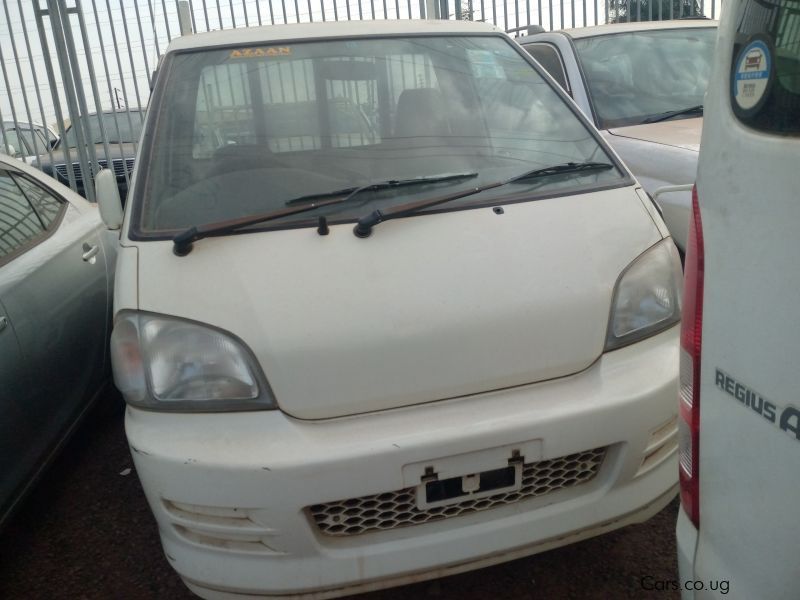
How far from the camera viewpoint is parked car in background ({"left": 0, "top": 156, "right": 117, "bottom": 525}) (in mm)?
2701

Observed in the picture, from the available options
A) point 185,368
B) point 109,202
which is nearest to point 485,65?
point 109,202

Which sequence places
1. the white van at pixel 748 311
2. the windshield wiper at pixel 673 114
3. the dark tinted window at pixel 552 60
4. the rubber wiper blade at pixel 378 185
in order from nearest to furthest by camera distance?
the white van at pixel 748 311
the rubber wiper blade at pixel 378 185
the windshield wiper at pixel 673 114
the dark tinted window at pixel 552 60

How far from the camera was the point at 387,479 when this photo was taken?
1887 millimetres

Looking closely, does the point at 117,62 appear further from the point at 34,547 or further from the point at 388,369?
the point at 388,369

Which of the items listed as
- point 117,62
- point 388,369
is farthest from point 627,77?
point 117,62

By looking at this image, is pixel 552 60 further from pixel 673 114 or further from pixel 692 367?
pixel 692 367

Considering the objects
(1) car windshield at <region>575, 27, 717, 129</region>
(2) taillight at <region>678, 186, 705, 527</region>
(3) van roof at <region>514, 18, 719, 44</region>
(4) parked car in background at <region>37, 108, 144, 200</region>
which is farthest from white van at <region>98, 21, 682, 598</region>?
(4) parked car in background at <region>37, 108, 144, 200</region>

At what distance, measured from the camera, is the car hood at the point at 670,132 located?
3.92 m

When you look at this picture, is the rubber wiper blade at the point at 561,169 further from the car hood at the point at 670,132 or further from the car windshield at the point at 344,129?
the car hood at the point at 670,132

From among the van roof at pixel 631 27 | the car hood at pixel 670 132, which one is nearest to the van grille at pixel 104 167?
the van roof at pixel 631 27

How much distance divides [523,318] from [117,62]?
22.8ft

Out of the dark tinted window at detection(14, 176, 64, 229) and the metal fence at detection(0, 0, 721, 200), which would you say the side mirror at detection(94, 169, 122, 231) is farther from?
the metal fence at detection(0, 0, 721, 200)

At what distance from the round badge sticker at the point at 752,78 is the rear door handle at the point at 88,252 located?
10.3ft

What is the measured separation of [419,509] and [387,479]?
6.5 inches
